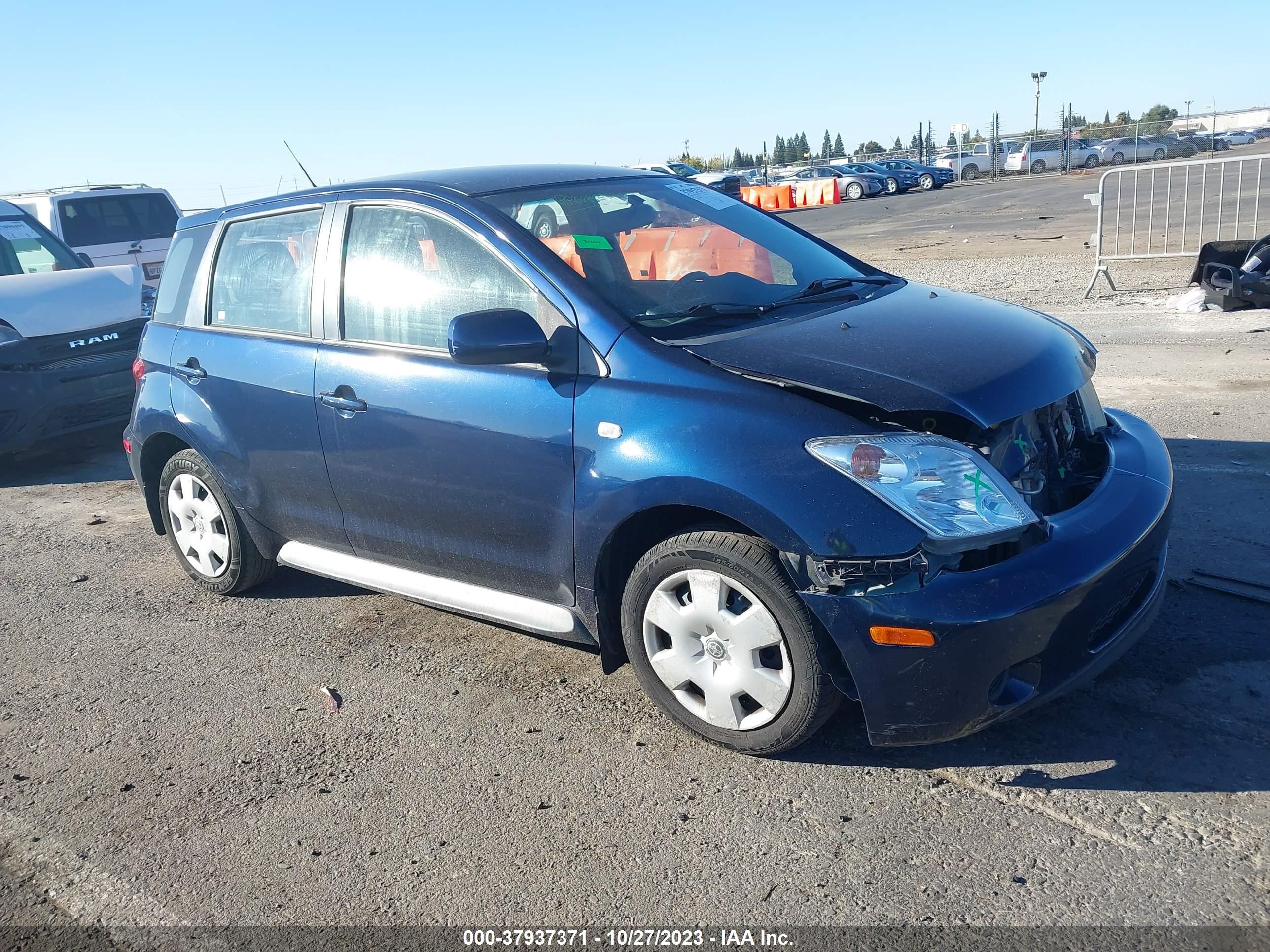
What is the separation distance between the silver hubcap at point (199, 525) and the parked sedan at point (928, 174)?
4206cm

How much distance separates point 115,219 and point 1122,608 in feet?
47.6

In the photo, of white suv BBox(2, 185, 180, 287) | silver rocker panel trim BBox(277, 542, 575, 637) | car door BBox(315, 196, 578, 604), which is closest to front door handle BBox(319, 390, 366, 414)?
car door BBox(315, 196, 578, 604)

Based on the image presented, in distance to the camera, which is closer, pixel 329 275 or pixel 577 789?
pixel 577 789

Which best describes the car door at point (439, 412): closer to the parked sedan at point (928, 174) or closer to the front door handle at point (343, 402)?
the front door handle at point (343, 402)

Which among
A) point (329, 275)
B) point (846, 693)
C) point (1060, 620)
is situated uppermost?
point (329, 275)

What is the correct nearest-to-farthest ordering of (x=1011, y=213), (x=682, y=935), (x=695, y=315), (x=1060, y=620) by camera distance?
(x=682, y=935) < (x=1060, y=620) < (x=695, y=315) < (x=1011, y=213)

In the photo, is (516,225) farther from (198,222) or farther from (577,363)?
(198,222)

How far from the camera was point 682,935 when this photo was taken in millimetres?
2625

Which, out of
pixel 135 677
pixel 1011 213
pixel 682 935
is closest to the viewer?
pixel 682 935

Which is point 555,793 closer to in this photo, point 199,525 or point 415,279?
point 415,279

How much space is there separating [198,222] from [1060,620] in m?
4.30

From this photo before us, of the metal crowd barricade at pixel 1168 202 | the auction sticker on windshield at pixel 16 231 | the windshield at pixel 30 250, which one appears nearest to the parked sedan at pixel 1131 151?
the metal crowd barricade at pixel 1168 202

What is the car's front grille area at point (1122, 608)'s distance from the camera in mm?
3115

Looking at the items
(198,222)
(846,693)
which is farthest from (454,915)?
(198,222)
